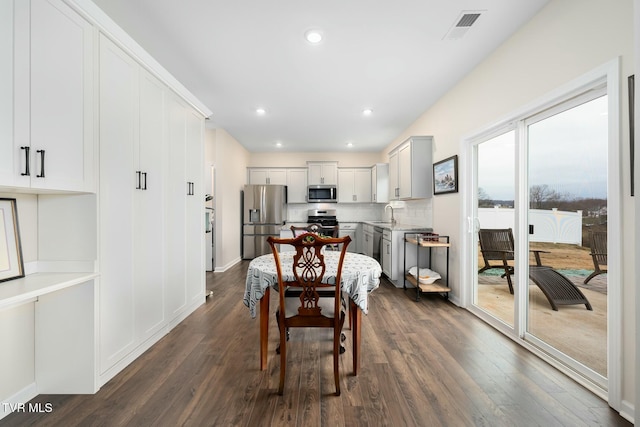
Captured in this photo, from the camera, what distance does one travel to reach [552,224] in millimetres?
2213

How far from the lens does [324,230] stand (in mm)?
6422

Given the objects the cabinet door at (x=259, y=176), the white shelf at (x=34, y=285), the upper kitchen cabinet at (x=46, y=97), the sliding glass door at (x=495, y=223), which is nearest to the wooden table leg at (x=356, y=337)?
the sliding glass door at (x=495, y=223)

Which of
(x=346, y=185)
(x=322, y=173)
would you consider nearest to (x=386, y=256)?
(x=346, y=185)

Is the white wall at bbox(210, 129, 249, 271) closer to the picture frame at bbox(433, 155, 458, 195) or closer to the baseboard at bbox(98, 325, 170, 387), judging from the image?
the baseboard at bbox(98, 325, 170, 387)

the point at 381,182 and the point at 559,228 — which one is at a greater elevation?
the point at 381,182

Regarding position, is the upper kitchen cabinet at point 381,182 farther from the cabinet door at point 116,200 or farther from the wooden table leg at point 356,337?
the cabinet door at point 116,200

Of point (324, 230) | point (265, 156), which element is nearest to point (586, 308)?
point (324, 230)

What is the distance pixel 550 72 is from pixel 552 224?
117cm

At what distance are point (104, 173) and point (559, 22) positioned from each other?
11.2 ft

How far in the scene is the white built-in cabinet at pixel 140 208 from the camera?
76.4 inches

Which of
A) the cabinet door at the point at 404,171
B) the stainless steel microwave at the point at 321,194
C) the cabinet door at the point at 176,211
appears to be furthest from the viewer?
the stainless steel microwave at the point at 321,194

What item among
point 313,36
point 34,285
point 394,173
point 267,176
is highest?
point 313,36

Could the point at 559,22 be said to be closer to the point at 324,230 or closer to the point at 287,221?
the point at 324,230

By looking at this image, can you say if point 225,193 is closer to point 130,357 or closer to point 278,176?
point 278,176
